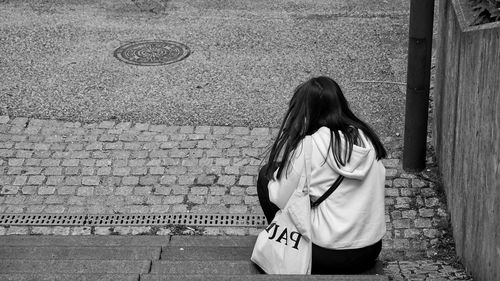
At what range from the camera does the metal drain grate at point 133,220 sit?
20.2 feet

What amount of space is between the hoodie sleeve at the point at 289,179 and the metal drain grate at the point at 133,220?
5.20 ft

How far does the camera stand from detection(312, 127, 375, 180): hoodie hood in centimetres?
443

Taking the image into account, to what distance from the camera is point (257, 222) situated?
20.3 feet

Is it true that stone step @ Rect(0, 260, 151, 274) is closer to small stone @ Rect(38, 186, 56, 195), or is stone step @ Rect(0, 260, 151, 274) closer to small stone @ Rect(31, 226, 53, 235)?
small stone @ Rect(31, 226, 53, 235)

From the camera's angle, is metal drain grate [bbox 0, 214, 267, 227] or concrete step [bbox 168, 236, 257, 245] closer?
concrete step [bbox 168, 236, 257, 245]

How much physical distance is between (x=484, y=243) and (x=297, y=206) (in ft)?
3.43

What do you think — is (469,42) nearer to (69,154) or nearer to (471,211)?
(471,211)

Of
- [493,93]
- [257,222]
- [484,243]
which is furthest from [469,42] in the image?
[257,222]

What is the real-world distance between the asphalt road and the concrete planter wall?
1.35 m

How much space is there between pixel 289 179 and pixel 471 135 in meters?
1.30

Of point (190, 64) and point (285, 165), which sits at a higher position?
point (285, 165)

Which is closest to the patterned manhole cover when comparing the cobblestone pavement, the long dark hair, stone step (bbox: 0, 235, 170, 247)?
the cobblestone pavement

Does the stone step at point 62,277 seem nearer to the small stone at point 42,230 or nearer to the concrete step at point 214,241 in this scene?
the concrete step at point 214,241

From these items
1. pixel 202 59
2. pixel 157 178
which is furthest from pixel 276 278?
pixel 202 59
